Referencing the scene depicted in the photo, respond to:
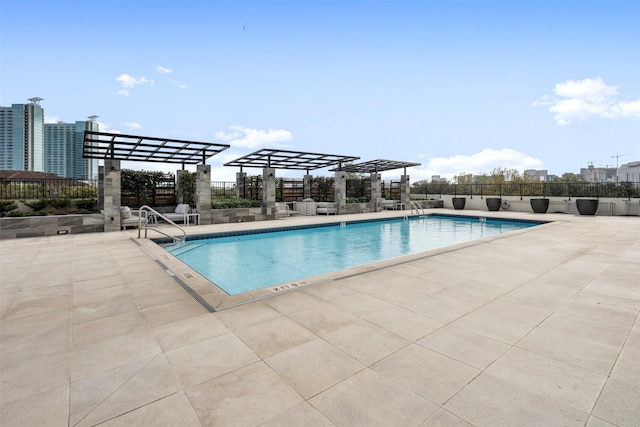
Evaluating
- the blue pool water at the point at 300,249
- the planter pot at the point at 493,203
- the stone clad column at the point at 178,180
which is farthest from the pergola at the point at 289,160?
the planter pot at the point at 493,203

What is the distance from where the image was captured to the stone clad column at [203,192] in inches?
464

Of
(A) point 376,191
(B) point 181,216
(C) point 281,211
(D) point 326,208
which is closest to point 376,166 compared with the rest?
(A) point 376,191

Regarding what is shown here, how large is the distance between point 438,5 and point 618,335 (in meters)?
12.5

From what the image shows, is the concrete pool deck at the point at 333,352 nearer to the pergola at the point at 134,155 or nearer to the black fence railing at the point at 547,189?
the pergola at the point at 134,155

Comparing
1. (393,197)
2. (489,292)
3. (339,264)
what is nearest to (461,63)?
(393,197)

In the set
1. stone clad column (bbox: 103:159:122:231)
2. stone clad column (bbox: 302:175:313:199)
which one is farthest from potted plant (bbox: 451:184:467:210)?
stone clad column (bbox: 103:159:122:231)

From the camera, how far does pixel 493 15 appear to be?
35.1 ft

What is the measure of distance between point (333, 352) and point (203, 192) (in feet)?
35.2

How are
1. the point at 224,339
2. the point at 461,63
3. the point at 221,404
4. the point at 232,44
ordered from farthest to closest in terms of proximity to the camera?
1. the point at 461,63
2. the point at 232,44
3. the point at 224,339
4. the point at 221,404

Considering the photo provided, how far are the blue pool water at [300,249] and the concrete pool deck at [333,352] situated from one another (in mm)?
1628

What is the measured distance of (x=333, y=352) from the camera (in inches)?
94.4

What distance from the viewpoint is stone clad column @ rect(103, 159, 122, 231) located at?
385 inches

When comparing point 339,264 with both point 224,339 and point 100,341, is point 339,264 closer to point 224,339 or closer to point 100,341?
point 224,339

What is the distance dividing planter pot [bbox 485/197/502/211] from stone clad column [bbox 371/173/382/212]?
6568 mm
